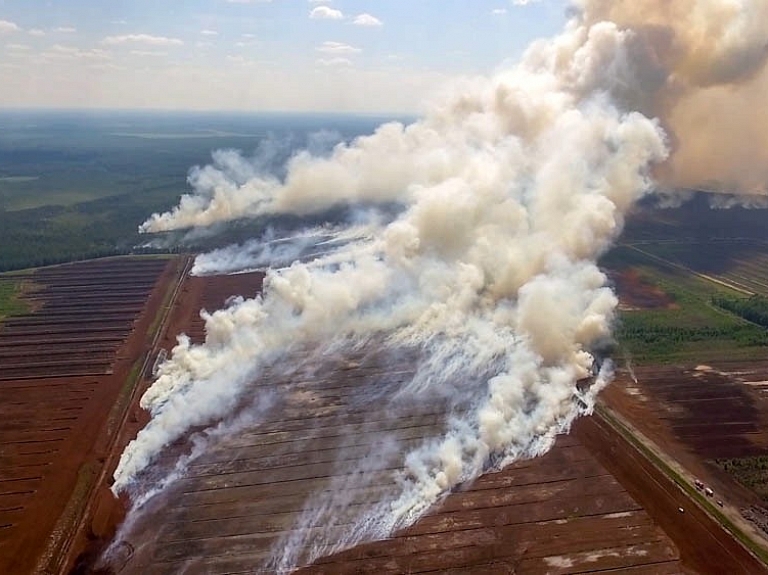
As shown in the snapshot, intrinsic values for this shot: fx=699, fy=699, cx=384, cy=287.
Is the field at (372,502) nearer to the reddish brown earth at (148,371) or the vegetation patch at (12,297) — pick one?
the reddish brown earth at (148,371)

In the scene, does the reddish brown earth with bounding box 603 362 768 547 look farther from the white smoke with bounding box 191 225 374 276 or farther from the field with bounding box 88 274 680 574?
the white smoke with bounding box 191 225 374 276

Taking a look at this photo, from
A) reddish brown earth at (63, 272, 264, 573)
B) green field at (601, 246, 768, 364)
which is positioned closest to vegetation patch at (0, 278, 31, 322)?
reddish brown earth at (63, 272, 264, 573)

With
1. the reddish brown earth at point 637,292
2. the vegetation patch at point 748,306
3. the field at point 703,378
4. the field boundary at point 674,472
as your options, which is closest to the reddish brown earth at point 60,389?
the field boundary at point 674,472

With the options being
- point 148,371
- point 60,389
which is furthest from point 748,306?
Result: point 60,389

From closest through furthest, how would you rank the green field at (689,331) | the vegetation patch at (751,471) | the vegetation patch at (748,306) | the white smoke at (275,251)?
the vegetation patch at (751,471) → the green field at (689,331) → the vegetation patch at (748,306) → the white smoke at (275,251)

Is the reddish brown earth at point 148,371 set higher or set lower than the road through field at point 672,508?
lower

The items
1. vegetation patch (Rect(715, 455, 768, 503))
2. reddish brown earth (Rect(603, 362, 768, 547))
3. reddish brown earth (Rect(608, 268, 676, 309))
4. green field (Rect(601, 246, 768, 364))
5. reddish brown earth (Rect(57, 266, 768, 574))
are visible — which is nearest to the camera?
reddish brown earth (Rect(57, 266, 768, 574))

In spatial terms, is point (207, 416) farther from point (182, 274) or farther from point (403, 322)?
point (182, 274)
